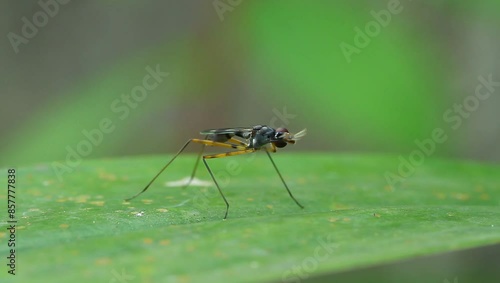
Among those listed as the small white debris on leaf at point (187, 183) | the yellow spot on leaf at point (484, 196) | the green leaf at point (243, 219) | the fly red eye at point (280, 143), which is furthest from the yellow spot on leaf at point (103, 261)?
the yellow spot on leaf at point (484, 196)

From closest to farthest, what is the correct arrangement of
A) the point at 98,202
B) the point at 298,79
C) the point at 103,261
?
the point at 103,261 → the point at 98,202 → the point at 298,79

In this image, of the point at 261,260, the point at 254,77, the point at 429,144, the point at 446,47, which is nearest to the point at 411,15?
the point at 446,47

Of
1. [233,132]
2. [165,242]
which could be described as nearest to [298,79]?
[233,132]

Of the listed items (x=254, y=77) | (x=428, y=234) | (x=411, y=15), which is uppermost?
(x=411, y=15)

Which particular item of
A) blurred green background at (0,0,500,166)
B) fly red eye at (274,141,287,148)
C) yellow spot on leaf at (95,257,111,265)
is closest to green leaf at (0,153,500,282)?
yellow spot on leaf at (95,257,111,265)

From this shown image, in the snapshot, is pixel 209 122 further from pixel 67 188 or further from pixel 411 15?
pixel 67 188

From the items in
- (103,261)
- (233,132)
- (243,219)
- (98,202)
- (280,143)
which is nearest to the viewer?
(103,261)

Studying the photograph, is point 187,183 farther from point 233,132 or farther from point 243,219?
point 243,219
